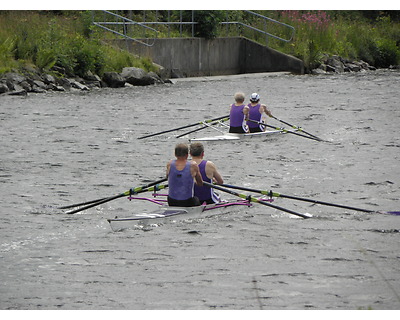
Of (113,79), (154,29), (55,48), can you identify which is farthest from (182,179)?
(154,29)

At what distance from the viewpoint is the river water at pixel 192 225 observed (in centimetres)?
1070

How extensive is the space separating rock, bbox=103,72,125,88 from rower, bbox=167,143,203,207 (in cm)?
2190

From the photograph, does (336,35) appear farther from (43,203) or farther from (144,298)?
(144,298)

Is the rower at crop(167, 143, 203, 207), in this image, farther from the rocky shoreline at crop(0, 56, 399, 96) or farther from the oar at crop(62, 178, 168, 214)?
the rocky shoreline at crop(0, 56, 399, 96)

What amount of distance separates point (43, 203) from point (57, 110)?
12983 mm

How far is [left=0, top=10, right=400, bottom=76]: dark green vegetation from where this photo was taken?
34688 millimetres

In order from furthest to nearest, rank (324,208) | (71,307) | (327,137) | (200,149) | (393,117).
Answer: (393,117), (327,137), (324,208), (200,149), (71,307)

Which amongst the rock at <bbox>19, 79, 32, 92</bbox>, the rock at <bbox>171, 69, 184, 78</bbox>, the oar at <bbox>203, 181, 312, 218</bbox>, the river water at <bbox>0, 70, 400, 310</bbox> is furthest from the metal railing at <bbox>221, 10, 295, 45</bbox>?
the oar at <bbox>203, 181, 312, 218</bbox>

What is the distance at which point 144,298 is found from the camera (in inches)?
411

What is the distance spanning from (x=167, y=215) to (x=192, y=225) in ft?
1.52

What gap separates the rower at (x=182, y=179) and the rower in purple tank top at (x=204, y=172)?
16 centimetres

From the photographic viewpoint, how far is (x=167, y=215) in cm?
1371

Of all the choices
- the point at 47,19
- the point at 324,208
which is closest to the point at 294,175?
the point at 324,208

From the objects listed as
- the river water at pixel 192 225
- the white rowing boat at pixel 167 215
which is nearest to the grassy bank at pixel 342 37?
the river water at pixel 192 225
